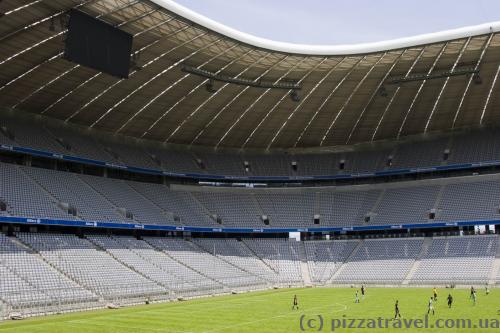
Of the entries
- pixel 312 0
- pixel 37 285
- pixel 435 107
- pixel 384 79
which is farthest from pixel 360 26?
pixel 37 285

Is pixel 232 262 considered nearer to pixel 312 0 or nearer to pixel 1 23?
pixel 312 0

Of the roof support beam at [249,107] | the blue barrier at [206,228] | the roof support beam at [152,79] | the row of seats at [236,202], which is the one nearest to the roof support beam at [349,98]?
the roof support beam at [249,107]

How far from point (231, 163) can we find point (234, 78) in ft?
80.2

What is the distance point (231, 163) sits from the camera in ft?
243

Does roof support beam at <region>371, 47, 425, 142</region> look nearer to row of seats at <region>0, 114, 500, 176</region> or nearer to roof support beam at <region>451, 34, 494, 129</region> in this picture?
row of seats at <region>0, 114, 500, 176</region>

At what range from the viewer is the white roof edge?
1500 inches

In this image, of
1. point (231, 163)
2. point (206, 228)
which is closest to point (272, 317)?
point (206, 228)

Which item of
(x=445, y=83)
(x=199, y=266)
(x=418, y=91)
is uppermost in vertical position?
(x=418, y=91)

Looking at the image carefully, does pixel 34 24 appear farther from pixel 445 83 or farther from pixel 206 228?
pixel 445 83

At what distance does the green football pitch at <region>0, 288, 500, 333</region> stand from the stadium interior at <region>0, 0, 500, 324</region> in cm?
488

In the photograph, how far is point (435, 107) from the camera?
6234 cm

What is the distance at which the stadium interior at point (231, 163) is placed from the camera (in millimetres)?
41875

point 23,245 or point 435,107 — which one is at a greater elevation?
point 435,107

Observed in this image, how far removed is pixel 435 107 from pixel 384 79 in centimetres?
1274
